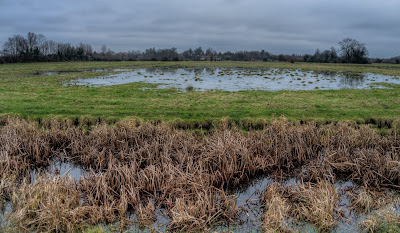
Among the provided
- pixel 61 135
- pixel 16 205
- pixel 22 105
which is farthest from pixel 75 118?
pixel 16 205

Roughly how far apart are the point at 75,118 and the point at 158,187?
880 cm

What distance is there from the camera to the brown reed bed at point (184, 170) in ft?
24.7

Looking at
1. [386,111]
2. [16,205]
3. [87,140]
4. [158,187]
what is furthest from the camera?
[386,111]

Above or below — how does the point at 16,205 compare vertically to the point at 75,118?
below

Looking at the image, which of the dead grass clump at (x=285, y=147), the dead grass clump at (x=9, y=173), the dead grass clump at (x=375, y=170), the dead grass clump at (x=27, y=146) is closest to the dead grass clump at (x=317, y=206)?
the dead grass clump at (x=285, y=147)

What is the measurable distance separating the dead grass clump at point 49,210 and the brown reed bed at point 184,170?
31 millimetres

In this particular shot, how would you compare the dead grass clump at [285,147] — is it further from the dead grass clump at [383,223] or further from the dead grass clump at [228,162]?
the dead grass clump at [383,223]

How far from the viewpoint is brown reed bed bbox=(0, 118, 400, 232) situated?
296 inches

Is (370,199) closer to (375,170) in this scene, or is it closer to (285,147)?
(375,170)

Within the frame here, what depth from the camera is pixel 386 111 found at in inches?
664

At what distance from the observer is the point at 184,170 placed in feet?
33.2

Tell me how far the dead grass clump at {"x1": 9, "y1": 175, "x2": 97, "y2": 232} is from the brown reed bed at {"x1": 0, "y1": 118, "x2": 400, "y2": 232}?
0.03 meters

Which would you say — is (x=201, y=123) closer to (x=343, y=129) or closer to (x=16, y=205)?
(x=343, y=129)

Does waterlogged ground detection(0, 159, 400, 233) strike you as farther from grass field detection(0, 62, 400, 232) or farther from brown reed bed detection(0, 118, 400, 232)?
brown reed bed detection(0, 118, 400, 232)
